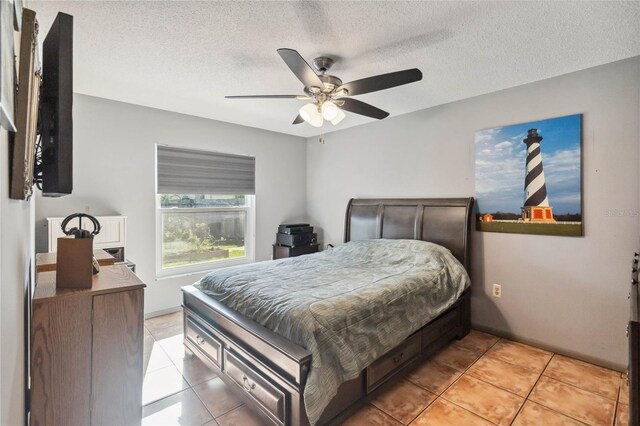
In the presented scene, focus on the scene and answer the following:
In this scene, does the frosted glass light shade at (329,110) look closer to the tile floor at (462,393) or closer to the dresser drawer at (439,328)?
the dresser drawer at (439,328)

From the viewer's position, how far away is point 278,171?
479cm

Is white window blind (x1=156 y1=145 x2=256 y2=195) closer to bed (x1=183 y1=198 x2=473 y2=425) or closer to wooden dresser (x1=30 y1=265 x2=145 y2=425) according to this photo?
bed (x1=183 y1=198 x2=473 y2=425)

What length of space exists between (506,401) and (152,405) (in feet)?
7.88

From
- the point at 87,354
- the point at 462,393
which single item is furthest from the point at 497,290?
the point at 87,354

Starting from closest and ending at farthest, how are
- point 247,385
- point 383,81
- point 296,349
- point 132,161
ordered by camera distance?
point 296,349 < point 247,385 < point 383,81 < point 132,161

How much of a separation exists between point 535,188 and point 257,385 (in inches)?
112

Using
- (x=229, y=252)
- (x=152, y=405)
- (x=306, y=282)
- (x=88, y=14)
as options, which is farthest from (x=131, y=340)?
(x=229, y=252)

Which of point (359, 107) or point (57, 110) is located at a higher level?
point (359, 107)

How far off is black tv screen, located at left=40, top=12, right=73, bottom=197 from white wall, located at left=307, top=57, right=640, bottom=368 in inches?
128

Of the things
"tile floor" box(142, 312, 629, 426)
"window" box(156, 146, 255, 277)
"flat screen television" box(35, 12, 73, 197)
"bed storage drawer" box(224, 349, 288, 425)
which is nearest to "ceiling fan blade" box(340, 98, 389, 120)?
"flat screen television" box(35, 12, 73, 197)

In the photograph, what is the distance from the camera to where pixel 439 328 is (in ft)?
8.71

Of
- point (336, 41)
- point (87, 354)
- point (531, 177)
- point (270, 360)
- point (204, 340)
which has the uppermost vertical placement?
point (336, 41)

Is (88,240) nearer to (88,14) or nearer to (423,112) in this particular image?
(88,14)

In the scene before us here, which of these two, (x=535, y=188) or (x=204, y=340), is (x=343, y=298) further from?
(x=535, y=188)
